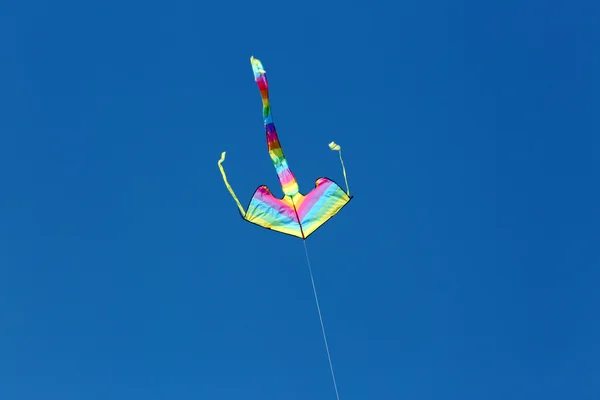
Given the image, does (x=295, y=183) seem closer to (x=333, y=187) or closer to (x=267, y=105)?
(x=333, y=187)

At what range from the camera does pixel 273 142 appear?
1587 centimetres

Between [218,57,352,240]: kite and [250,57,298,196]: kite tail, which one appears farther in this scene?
[218,57,352,240]: kite

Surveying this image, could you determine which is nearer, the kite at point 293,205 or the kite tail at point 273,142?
the kite tail at point 273,142

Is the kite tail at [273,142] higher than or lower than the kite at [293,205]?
higher

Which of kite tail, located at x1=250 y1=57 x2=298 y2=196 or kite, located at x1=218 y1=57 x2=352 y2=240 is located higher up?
kite tail, located at x1=250 y1=57 x2=298 y2=196

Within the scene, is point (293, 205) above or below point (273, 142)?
below

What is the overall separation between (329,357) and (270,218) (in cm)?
653

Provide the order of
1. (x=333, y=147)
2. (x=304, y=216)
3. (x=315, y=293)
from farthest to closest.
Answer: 1. (x=315, y=293)
2. (x=304, y=216)
3. (x=333, y=147)

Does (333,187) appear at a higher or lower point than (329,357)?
higher

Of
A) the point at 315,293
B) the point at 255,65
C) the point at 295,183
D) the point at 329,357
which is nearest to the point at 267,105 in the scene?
the point at 255,65

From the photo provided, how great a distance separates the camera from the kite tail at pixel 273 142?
15422 mm

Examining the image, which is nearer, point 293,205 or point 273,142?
point 273,142

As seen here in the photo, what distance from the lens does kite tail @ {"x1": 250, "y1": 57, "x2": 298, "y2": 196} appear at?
15422mm

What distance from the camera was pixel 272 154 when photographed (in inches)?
625
